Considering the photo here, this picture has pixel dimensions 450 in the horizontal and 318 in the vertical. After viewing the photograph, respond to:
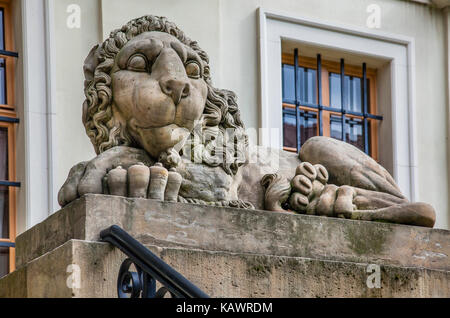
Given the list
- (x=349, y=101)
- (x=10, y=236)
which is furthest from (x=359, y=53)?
(x=10, y=236)

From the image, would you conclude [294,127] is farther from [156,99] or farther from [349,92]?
[156,99]

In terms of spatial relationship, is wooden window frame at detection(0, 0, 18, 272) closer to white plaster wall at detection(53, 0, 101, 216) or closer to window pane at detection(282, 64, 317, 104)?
white plaster wall at detection(53, 0, 101, 216)

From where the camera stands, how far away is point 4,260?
1291cm

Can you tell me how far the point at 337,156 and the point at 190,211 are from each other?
143cm

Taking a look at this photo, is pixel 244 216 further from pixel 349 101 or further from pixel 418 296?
pixel 349 101

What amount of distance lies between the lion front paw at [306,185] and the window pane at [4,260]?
492cm

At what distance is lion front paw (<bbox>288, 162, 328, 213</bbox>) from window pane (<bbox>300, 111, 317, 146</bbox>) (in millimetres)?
6440

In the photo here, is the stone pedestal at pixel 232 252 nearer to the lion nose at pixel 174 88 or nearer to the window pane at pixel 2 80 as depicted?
the lion nose at pixel 174 88

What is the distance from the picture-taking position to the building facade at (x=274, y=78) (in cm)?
1317

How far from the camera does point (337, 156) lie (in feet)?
29.0

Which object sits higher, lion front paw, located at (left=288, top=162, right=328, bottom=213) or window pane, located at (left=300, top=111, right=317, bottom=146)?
window pane, located at (left=300, top=111, right=317, bottom=146)

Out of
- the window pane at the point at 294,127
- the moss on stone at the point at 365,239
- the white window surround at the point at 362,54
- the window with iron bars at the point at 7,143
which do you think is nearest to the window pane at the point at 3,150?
the window with iron bars at the point at 7,143

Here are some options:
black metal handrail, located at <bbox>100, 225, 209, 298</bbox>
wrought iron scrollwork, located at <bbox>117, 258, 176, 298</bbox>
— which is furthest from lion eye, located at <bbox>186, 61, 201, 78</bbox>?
wrought iron scrollwork, located at <bbox>117, 258, 176, 298</bbox>

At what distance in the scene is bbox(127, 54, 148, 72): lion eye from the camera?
27.1ft
